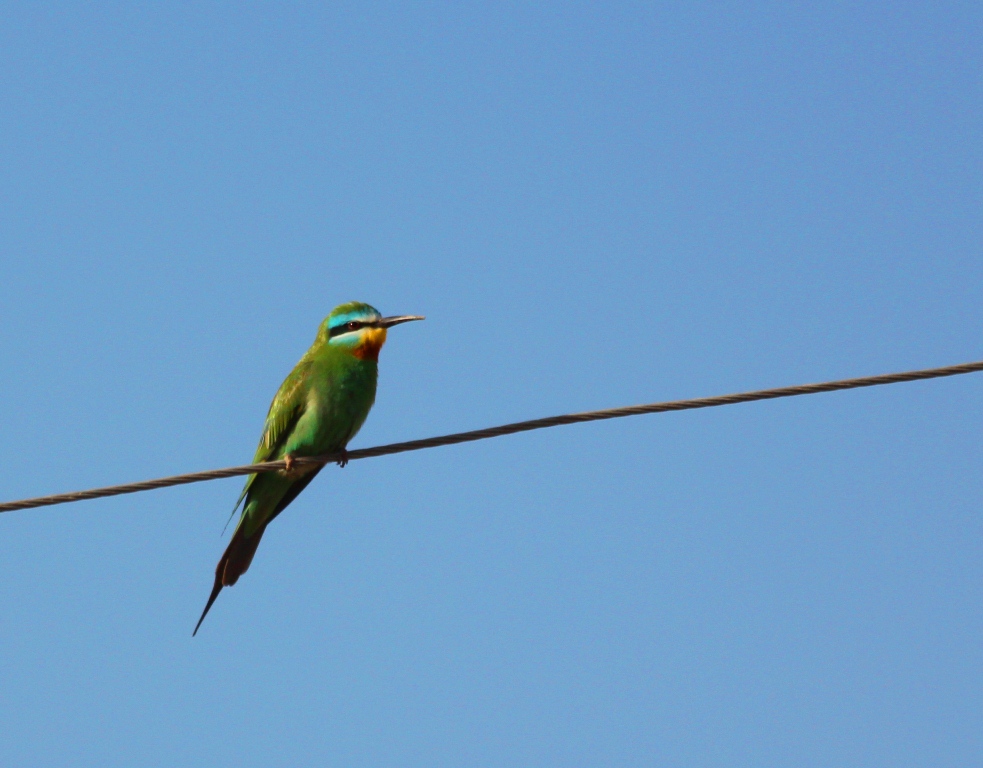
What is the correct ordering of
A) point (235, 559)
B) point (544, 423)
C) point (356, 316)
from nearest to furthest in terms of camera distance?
1. point (544, 423)
2. point (235, 559)
3. point (356, 316)

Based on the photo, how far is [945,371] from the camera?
3.77 meters

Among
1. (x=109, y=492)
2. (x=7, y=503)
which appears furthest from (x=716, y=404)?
(x=7, y=503)

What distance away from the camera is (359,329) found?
5.96 m

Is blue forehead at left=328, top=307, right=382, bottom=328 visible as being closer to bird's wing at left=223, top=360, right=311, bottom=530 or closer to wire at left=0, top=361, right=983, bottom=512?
bird's wing at left=223, top=360, right=311, bottom=530

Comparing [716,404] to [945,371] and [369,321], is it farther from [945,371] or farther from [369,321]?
[369,321]

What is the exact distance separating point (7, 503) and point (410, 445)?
1205mm

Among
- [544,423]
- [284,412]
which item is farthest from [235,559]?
[544,423]

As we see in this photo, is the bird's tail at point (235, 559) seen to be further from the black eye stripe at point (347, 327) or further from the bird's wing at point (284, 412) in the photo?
the black eye stripe at point (347, 327)

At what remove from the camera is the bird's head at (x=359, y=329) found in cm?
595

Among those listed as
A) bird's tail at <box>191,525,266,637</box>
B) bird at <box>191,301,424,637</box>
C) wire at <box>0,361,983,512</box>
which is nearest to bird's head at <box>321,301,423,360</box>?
bird at <box>191,301,424,637</box>

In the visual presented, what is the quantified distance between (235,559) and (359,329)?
1115 mm

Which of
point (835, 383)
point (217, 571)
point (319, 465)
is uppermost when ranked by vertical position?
point (835, 383)

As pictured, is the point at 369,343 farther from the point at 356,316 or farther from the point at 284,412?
the point at 284,412

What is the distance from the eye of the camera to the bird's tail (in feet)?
18.6
